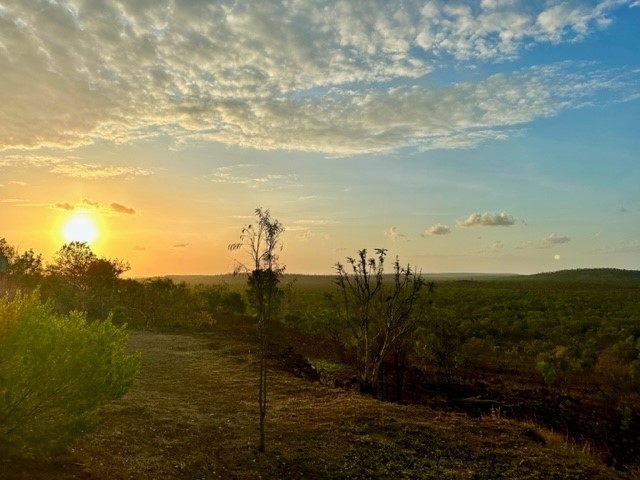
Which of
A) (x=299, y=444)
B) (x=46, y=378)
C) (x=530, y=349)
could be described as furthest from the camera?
(x=530, y=349)

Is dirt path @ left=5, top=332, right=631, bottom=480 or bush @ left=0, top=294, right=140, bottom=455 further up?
bush @ left=0, top=294, right=140, bottom=455

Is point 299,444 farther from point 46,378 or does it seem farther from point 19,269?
point 19,269

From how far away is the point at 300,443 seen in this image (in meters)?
10.4

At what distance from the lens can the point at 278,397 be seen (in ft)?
48.1

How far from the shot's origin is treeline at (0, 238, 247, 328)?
3403 centimetres

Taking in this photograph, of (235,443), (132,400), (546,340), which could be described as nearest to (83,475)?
(235,443)

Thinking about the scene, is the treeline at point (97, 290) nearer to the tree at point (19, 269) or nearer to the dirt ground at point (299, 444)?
the tree at point (19, 269)

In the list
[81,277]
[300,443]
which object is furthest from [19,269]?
[300,443]

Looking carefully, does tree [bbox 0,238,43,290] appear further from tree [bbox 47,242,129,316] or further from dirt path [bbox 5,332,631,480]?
dirt path [bbox 5,332,631,480]

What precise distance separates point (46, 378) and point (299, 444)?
5.07 meters

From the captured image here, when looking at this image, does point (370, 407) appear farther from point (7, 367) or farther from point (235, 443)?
point (7, 367)

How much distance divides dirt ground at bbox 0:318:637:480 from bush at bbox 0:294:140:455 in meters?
0.64

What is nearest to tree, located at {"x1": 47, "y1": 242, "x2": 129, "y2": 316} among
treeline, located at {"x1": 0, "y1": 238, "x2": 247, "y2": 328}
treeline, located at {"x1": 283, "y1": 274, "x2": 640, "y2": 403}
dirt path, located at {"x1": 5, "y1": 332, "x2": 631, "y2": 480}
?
treeline, located at {"x1": 0, "y1": 238, "x2": 247, "y2": 328}

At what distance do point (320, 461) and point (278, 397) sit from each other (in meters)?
5.30
